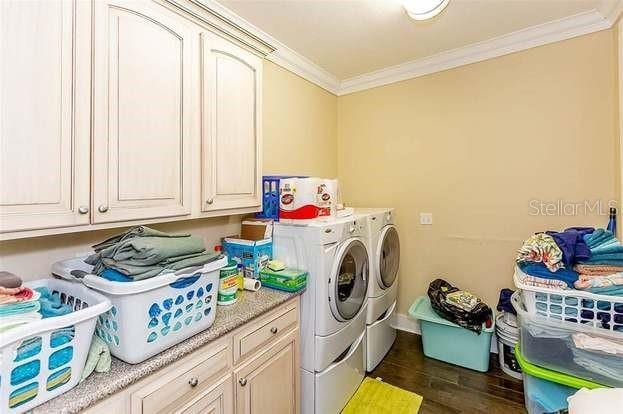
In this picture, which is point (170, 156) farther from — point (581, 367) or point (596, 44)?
point (596, 44)

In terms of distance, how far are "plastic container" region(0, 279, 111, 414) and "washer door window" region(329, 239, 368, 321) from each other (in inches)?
44.7

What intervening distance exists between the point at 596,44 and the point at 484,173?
1.07 m

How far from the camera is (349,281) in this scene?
6.39 feet

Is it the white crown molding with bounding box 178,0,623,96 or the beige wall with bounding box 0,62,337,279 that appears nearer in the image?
the beige wall with bounding box 0,62,337,279

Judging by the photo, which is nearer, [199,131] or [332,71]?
[199,131]

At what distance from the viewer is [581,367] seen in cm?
144

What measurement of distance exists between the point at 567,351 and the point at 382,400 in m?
1.10

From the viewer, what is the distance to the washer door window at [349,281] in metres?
1.73

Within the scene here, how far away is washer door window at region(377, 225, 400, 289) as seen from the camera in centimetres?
231

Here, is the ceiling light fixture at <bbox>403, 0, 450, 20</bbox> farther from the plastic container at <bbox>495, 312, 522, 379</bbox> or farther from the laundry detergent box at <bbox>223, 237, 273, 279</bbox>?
the plastic container at <bbox>495, 312, 522, 379</bbox>

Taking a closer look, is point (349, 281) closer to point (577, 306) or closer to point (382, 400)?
point (382, 400)

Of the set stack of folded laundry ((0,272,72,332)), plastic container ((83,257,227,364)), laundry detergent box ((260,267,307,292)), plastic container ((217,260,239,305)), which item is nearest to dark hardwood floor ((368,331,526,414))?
laundry detergent box ((260,267,307,292))

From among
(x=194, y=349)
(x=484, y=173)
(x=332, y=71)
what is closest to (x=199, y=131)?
(x=194, y=349)

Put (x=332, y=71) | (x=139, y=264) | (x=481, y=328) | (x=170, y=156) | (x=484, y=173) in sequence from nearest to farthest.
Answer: (x=139, y=264)
(x=170, y=156)
(x=481, y=328)
(x=484, y=173)
(x=332, y=71)
